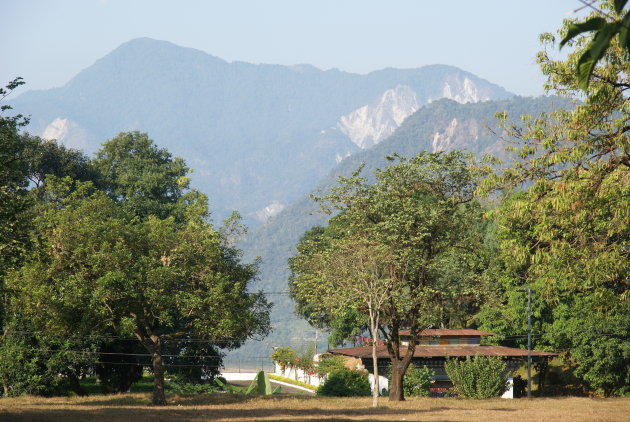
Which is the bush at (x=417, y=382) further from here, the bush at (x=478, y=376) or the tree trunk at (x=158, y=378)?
the tree trunk at (x=158, y=378)

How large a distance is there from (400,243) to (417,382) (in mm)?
17790

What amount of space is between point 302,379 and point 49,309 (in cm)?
6256

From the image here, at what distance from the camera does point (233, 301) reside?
4734 cm

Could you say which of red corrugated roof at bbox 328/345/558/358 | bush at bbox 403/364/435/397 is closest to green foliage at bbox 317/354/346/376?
red corrugated roof at bbox 328/345/558/358

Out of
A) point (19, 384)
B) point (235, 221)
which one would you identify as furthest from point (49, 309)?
point (235, 221)

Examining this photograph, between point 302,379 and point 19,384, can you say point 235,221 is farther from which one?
point 302,379

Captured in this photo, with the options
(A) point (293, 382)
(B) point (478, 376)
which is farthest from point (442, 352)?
(A) point (293, 382)

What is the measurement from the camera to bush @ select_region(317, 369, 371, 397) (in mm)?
63625

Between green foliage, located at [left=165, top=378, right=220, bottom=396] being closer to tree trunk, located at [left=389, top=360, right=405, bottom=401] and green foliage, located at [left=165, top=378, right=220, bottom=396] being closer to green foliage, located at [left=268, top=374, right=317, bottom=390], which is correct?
tree trunk, located at [left=389, top=360, right=405, bottom=401]

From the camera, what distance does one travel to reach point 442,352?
6450 cm

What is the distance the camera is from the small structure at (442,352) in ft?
210

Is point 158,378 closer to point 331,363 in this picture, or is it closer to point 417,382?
point 417,382

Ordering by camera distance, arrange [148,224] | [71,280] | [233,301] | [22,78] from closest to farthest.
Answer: [22,78] → [71,280] → [233,301] → [148,224]

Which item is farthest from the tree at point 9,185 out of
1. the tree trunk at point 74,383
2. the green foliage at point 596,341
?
the green foliage at point 596,341
